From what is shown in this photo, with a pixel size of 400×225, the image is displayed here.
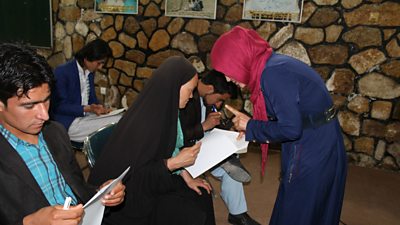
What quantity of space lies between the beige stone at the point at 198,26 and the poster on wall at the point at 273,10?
435mm

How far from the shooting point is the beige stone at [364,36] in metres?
3.02

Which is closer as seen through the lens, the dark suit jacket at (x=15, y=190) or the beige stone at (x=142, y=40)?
the dark suit jacket at (x=15, y=190)

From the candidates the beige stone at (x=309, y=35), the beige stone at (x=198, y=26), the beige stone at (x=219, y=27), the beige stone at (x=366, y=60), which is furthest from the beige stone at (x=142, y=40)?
the beige stone at (x=366, y=60)

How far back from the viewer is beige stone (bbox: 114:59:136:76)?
13.6 ft

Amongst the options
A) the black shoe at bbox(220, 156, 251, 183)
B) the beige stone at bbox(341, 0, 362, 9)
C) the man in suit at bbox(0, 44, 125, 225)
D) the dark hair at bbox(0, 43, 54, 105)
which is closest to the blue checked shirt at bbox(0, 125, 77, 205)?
the man in suit at bbox(0, 44, 125, 225)

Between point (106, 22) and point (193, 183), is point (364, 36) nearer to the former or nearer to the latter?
point (193, 183)

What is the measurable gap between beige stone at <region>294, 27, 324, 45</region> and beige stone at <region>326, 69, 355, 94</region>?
36 centimetres

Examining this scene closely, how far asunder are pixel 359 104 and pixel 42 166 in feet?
9.71

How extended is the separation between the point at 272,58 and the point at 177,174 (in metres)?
0.79

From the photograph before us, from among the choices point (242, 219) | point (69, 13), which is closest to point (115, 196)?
point (242, 219)

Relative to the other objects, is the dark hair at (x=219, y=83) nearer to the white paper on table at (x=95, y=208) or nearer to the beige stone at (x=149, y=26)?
the white paper on table at (x=95, y=208)

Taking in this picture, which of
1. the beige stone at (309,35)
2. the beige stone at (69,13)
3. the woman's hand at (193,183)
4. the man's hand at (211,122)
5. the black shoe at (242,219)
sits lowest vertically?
the black shoe at (242,219)

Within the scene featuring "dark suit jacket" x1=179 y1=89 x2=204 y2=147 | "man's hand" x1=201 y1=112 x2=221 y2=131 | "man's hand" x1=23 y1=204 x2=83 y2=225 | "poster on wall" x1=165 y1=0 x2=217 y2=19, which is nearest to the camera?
"man's hand" x1=23 y1=204 x2=83 y2=225

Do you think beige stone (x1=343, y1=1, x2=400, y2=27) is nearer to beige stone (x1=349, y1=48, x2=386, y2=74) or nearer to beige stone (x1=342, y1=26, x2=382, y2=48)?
beige stone (x1=342, y1=26, x2=382, y2=48)
